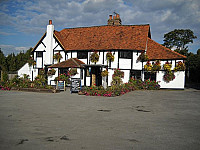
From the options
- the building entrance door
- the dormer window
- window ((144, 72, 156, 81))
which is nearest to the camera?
window ((144, 72, 156, 81))

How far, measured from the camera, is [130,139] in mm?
5113

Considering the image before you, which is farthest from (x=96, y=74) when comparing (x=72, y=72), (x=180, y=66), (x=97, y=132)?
(x=97, y=132)

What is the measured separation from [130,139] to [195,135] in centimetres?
216

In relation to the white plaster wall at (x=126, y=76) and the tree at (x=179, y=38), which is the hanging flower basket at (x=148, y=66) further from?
the tree at (x=179, y=38)

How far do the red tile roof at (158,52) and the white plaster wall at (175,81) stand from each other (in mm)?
1904

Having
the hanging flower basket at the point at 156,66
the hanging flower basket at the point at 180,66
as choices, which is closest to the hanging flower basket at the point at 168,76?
the hanging flower basket at the point at 180,66

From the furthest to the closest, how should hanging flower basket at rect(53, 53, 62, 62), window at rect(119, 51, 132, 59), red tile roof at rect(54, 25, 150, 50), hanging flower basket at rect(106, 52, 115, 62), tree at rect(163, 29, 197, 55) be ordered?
1. tree at rect(163, 29, 197, 55)
2. hanging flower basket at rect(53, 53, 62, 62)
3. red tile roof at rect(54, 25, 150, 50)
4. window at rect(119, 51, 132, 59)
5. hanging flower basket at rect(106, 52, 115, 62)

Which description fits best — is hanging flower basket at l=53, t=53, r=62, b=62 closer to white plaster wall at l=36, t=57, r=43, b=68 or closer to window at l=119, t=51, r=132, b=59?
white plaster wall at l=36, t=57, r=43, b=68

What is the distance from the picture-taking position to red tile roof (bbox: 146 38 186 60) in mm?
20872

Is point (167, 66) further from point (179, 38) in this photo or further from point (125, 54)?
point (179, 38)

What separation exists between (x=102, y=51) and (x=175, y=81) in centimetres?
942

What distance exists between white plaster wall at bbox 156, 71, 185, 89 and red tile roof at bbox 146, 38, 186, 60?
1904mm

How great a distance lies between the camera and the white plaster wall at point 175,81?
2056 cm

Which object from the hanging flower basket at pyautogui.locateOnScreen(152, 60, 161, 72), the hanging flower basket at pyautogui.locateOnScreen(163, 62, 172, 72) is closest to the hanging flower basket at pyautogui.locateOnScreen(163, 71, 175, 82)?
the hanging flower basket at pyautogui.locateOnScreen(163, 62, 172, 72)
